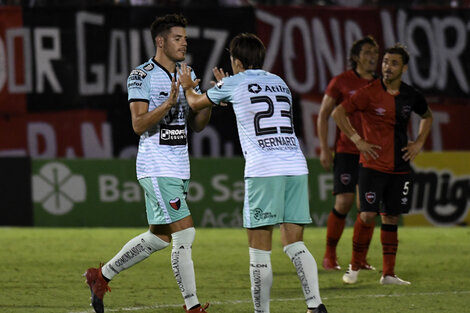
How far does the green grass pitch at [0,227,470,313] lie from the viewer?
7.43m

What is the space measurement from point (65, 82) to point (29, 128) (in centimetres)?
80

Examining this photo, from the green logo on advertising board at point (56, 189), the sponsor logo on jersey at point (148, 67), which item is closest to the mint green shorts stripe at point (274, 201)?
the sponsor logo on jersey at point (148, 67)

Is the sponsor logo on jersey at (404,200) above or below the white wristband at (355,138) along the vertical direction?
below

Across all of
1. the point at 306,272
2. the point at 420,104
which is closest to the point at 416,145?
the point at 420,104

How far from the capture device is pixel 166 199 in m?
6.62

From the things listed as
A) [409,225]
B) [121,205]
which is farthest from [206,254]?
[409,225]

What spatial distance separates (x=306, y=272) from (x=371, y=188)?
7.27ft

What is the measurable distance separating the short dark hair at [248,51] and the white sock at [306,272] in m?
1.16

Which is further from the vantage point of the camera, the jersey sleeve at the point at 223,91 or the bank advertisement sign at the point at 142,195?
the bank advertisement sign at the point at 142,195

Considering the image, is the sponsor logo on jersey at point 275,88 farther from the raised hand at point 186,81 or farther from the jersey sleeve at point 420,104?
the jersey sleeve at point 420,104

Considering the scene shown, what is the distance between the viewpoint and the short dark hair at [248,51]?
6211 millimetres

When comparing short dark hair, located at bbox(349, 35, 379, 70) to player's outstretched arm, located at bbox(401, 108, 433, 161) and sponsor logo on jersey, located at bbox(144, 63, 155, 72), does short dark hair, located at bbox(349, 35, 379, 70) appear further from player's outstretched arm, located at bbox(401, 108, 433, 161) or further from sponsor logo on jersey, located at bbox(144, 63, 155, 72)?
sponsor logo on jersey, located at bbox(144, 63, 155, 72)

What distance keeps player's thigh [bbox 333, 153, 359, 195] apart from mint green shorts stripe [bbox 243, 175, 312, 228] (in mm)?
2994

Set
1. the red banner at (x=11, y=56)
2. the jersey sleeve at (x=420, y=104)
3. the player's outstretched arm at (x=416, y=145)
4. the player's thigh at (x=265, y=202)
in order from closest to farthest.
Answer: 1. the player's thigh at (x=265, y=202)
2. the player's outstretched arm at (x=416, y=145)
3. the jersey sleeve at (x=420, y=104)
4. the red banner at (x=11, y=56)
